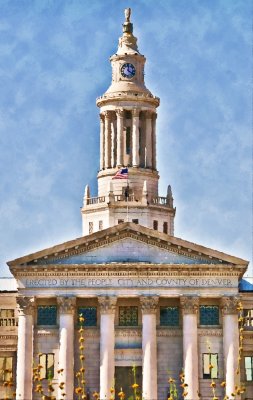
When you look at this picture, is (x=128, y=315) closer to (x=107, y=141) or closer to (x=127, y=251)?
(x=127, y=251)

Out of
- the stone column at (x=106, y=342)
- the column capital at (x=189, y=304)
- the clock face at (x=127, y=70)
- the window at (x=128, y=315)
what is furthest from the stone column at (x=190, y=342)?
the clock face at (x=127, y=70)

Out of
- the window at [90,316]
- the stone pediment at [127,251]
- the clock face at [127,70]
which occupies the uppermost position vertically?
the clock face at [127,70]

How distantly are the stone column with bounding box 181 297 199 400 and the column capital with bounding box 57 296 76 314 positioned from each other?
8636mm

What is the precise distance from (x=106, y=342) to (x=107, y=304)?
2.94 m

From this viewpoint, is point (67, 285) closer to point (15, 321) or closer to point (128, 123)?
point (15, 321)

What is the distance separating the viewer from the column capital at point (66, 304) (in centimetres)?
6594

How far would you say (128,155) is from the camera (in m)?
83.8

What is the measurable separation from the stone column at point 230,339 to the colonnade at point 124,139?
21.9 m

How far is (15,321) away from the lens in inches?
2852

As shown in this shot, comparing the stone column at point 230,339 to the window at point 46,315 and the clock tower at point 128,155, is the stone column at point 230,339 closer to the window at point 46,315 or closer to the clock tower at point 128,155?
the window at point 46,315

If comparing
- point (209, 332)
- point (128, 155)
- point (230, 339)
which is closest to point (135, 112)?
point (128, 155)

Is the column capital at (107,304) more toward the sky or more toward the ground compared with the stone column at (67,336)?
more toward the sky

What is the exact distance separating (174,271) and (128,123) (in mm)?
22763

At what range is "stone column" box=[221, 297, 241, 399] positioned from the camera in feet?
212
